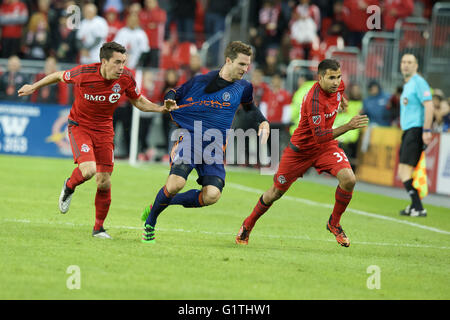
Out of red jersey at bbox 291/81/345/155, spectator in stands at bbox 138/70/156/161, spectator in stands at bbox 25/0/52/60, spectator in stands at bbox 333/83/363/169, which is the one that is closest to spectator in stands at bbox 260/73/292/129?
spectator in stands at bbox 333/83/363/169

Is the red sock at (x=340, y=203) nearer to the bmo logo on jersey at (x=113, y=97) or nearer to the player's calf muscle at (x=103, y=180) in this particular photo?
the player's calf muscle at (x=103, y=180)

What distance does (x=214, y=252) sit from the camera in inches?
344

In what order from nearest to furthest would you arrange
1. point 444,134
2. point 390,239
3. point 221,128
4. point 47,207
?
point 221,128, point 390,239, point 47,207, point 444,134

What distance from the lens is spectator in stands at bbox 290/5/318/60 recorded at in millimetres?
23797

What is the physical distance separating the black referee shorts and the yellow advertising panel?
466cm

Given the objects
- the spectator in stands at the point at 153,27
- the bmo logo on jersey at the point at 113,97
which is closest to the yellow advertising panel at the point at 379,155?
the spectator in stands at the point at 153,27

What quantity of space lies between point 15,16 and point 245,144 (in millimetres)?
7213

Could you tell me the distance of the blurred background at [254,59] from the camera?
1995 cm

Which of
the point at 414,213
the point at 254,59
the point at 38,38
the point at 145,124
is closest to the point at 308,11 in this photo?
the point at 254,59

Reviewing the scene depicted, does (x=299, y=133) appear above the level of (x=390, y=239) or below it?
above

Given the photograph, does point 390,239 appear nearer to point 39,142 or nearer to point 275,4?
point 39,142

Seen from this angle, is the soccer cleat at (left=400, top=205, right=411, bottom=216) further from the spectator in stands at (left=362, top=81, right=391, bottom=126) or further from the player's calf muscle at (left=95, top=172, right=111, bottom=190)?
the spectator in stands at (left=362, top=81, right=391, bottom=126)
